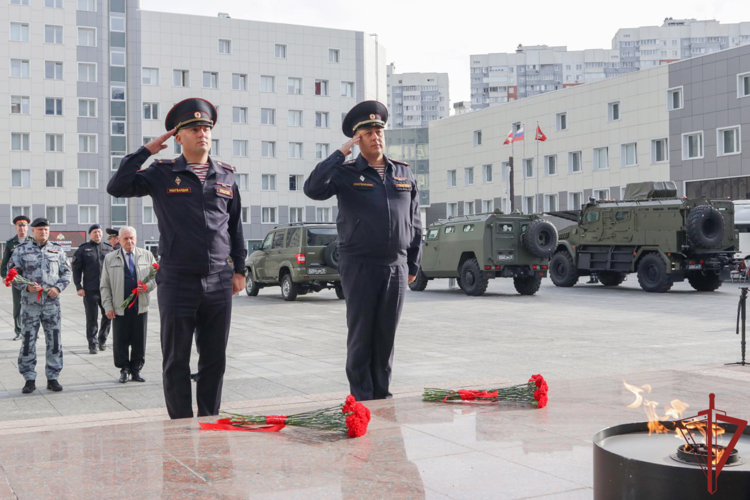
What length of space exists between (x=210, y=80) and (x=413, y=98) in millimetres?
122176

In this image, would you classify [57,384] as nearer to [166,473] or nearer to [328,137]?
[166,473]

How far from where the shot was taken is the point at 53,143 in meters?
58.0

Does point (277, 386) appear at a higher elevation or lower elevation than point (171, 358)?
lower

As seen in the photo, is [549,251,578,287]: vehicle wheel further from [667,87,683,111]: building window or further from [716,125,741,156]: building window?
[667,87,683,111]: building window

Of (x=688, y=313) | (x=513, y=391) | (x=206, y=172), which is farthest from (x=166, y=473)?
(x=688, y=313)

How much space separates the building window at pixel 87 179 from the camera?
58781 mm

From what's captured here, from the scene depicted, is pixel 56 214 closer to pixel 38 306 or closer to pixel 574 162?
pixel 574 162

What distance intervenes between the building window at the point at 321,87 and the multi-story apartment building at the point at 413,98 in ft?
371

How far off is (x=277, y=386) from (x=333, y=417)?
3788 millimetres

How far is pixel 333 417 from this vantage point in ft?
15.9

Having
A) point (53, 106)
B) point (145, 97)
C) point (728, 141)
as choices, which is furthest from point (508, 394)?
point (145, 97)

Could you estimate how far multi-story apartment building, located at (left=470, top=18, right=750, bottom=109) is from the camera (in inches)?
6339

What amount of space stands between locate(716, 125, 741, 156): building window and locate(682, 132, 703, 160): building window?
1.22 meters

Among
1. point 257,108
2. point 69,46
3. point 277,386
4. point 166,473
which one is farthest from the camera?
point 257,108
